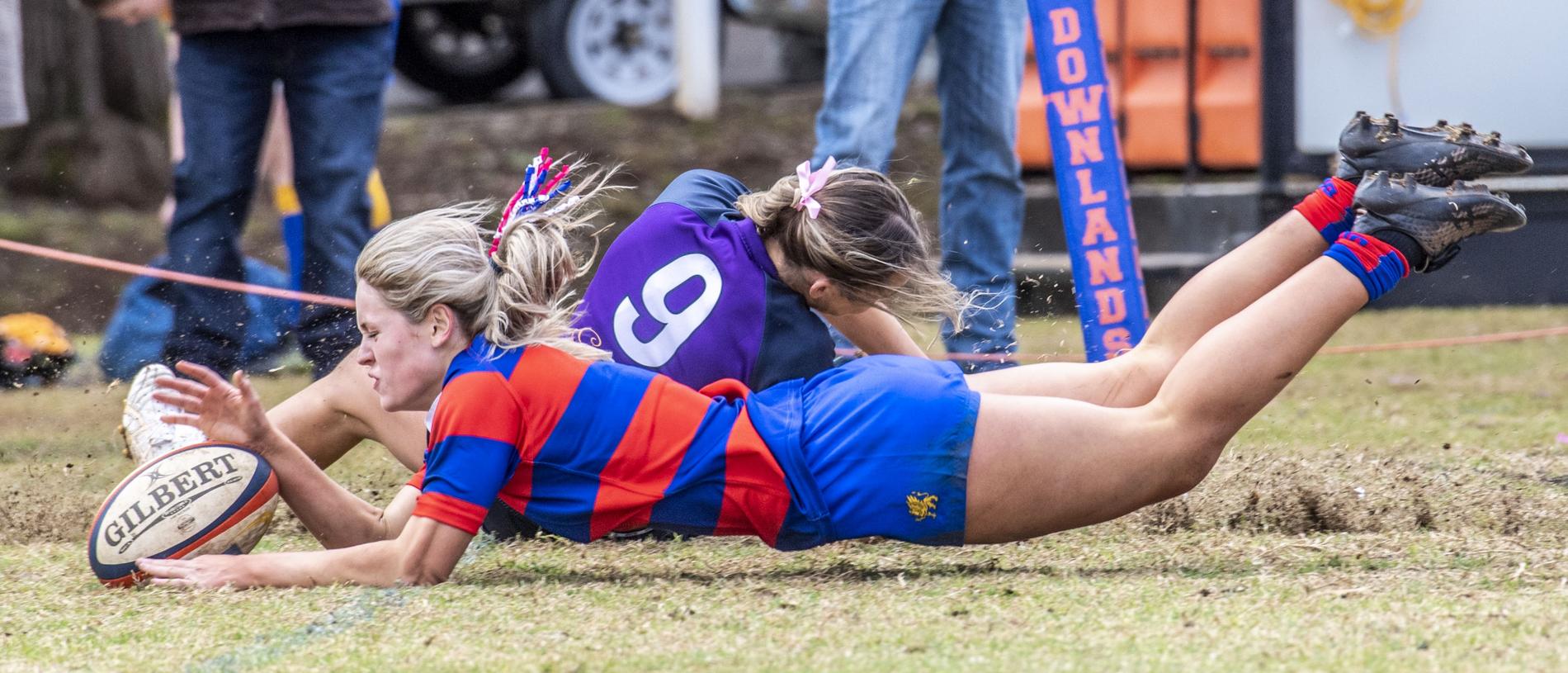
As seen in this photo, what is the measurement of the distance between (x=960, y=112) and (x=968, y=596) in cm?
231

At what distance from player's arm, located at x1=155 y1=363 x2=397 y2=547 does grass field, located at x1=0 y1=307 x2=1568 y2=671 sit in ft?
0.77

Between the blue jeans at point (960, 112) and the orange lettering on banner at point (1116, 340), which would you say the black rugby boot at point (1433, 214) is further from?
the blue jeans at point (960, 112)

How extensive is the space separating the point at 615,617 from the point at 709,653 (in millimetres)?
314

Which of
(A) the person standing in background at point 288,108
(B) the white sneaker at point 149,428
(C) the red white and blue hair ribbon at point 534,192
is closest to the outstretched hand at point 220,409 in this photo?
(B) the white sneaker at point 149,428

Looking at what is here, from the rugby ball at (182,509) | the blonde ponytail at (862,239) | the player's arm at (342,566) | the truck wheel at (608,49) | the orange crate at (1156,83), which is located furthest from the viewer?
the truck wheel at (608,49)

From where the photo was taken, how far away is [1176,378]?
304 cm

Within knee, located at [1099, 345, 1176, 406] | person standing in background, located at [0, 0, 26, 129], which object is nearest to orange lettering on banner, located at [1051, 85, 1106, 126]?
knee, located at [1099, 345, 1176, 406]

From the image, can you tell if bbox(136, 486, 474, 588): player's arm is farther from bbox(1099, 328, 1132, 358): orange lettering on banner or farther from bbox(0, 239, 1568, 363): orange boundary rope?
bbox(1099, 328, 1132, 358): orange lettering on banner

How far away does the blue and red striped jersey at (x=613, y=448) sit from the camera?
298cm

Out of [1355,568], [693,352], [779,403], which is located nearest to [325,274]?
[693,352]

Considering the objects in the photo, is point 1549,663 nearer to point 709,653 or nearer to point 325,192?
point 709,653

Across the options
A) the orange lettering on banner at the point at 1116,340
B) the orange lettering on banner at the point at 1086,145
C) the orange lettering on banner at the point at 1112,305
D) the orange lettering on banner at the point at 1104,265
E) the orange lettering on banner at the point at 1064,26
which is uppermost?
the orange lettering on banner at the point at 1064,26

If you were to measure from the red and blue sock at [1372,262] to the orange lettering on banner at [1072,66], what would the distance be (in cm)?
150

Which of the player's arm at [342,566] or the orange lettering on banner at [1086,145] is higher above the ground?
the orange lettering on banner at [1086,145]
